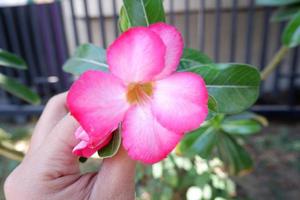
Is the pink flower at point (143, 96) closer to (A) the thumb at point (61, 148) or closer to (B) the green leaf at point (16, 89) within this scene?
(A) the thumb at point (61, 148)

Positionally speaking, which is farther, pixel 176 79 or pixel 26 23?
pixel 26 23

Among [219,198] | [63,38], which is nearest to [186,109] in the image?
[219,198]

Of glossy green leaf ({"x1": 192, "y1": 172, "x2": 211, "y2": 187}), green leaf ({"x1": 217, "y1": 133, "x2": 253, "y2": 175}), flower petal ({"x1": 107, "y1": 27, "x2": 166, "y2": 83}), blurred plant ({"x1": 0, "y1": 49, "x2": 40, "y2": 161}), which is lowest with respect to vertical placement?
glossy green leaf ({"x1": 192, "y1": 172, "x2": 211, "y2": 187})

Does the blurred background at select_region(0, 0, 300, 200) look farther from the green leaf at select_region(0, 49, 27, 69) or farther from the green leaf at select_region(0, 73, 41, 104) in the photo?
the green leaf at select_region(0, 49, 27, 69)

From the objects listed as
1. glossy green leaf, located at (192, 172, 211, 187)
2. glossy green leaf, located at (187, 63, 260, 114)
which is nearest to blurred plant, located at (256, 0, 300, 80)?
glossy green leaf, located at (192, 172, 211, 187)

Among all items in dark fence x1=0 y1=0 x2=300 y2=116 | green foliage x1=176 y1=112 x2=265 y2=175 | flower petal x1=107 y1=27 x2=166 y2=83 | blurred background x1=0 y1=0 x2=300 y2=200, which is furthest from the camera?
dark fence x1=0 y1=0 x2=300 y2=116

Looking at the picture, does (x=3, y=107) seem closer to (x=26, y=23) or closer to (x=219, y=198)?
(x=26, y=23)

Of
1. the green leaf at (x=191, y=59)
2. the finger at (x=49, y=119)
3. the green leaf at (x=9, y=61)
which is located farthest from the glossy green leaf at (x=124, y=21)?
the green leaf at (x=9, y=61)
